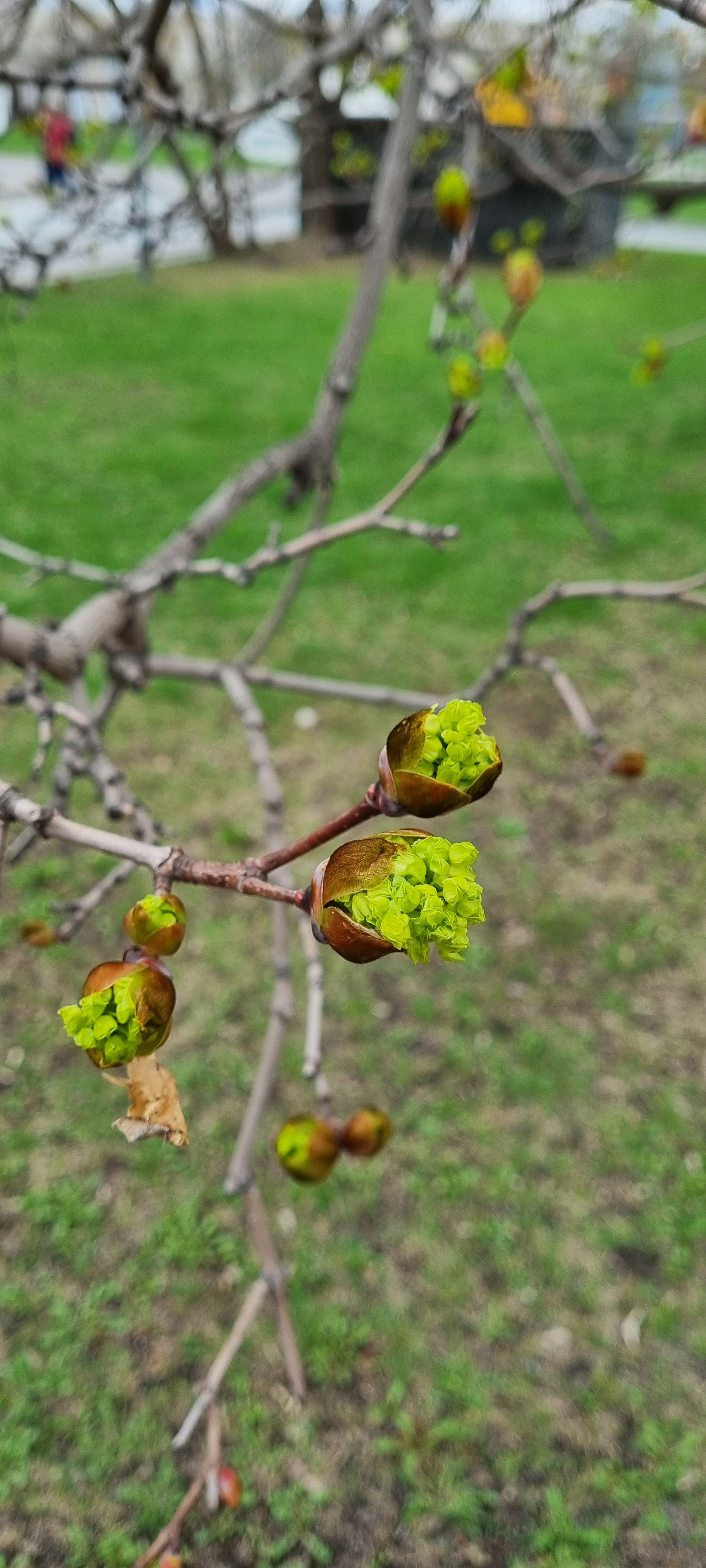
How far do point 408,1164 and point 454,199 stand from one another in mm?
2134

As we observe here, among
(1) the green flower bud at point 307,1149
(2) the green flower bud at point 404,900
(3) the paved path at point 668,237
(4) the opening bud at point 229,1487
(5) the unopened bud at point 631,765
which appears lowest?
(3) the paved path at point 668,237

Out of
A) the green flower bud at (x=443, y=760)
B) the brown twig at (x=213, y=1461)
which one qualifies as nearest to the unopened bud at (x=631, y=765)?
the green flower bud at (x=443, y=760)

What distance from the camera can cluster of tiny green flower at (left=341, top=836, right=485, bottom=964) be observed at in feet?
1.84

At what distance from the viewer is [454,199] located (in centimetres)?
175

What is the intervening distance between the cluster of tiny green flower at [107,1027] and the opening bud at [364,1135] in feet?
2.31

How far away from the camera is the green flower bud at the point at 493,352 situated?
2.12 meters

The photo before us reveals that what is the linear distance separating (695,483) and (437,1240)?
5.18m

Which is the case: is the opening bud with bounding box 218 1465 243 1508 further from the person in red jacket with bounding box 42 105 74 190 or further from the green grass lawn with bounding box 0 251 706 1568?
the person in red jacket with bounding box 42 105 74 190

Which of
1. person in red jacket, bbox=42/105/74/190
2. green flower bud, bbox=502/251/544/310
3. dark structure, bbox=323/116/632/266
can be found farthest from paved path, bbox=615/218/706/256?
green flower bud, bbox=502/251/544/310

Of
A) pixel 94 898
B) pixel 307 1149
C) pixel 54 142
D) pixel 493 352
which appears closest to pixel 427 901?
pixel 94 898

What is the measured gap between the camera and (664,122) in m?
3.96

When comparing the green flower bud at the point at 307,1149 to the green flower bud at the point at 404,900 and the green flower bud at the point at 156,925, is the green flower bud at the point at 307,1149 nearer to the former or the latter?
the green flower bud at the point at 156,925

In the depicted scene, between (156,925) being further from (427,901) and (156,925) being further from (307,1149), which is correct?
(307,1149)

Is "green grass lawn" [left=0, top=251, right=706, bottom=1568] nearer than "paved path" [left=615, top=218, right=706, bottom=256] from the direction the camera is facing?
Yes
